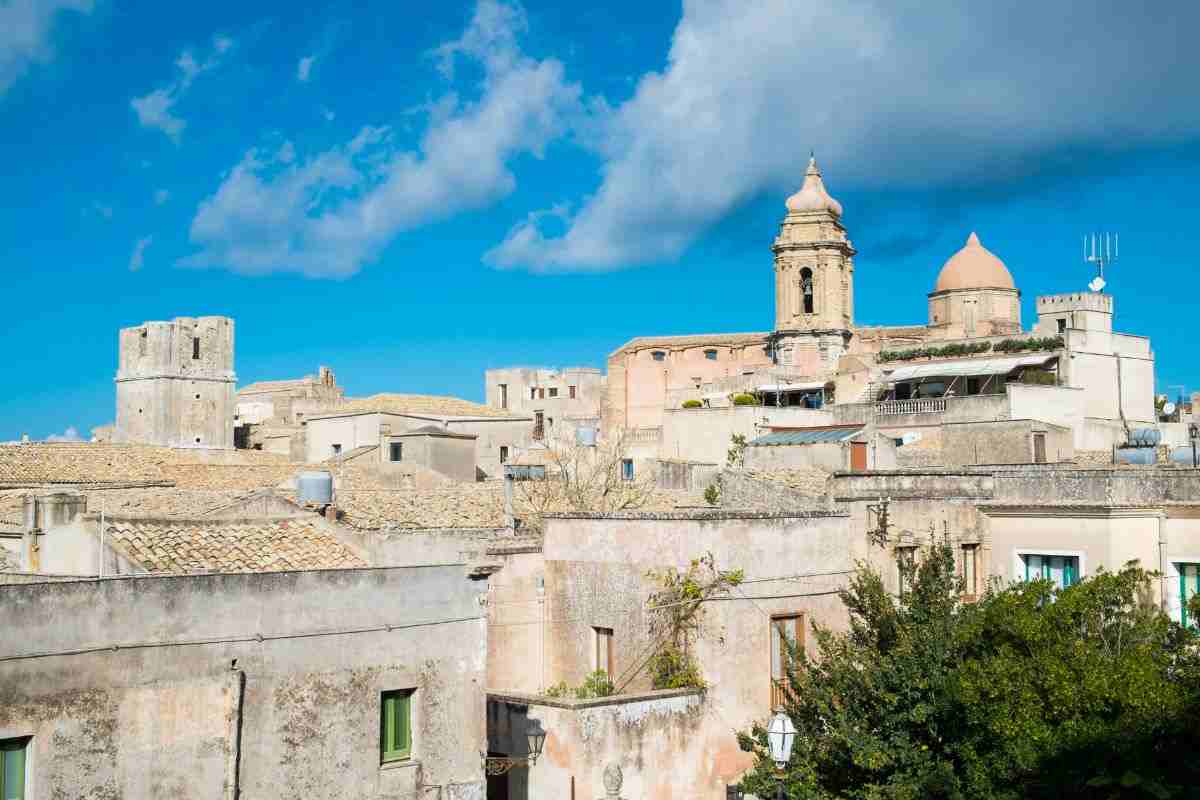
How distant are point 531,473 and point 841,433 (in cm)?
956

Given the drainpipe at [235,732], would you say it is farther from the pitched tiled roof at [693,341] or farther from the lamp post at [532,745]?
the pitched tiled roof at [693,341]

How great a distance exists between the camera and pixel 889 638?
20109mm

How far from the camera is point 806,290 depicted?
7062 cm

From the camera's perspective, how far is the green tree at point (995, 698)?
15.4 m

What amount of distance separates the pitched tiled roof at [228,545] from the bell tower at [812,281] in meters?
50.5

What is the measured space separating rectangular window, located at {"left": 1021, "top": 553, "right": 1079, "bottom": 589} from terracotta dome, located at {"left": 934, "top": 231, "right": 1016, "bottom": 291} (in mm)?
43921

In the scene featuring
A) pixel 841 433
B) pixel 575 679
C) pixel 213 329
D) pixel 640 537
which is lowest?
A: pixel 575 679

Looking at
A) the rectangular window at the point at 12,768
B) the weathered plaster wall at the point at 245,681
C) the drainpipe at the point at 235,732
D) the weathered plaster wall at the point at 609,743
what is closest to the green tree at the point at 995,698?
the weathered plaster wall at the point at 609,743

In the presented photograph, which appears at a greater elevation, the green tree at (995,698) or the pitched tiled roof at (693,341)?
the pitched tiled roof at (693,341)

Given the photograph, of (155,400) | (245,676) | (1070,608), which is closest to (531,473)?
(1070,608)

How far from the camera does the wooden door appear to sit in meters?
31.3

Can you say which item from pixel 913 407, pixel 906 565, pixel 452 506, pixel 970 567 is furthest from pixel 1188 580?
pixel 913 407

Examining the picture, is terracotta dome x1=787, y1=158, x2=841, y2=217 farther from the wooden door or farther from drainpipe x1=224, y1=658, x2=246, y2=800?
drainpipe x1=224, y1=658, x2=246, y2=800

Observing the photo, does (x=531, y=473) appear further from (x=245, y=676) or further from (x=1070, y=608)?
(x=245, y=676)
